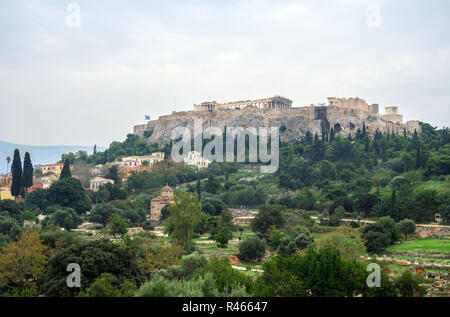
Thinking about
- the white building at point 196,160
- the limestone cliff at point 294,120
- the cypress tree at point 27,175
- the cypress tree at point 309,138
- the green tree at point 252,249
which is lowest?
the green tree at point 252,249

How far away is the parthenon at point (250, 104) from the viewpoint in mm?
100531

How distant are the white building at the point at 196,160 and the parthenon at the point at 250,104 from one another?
21.3m

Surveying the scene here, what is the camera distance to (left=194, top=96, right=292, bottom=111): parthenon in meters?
101

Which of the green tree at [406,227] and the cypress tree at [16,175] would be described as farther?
the cypress tree at [16,175]

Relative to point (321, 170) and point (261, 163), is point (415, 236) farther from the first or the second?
point (261, 163)

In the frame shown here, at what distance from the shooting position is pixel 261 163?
77000mm

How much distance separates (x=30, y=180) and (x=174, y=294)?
45706mm

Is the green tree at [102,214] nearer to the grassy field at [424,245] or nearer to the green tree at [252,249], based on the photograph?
the green tree at [252,249]

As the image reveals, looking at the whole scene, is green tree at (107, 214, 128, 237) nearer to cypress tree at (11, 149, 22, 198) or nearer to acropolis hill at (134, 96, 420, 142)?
cypress tree at (11, 149, 22, 198)

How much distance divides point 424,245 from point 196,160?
53.5 meters

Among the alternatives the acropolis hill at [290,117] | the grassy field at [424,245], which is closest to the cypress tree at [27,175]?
the grassy field at [424,245]

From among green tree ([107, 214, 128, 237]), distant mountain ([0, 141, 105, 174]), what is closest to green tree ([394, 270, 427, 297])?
green tree ([107, 214, 128, 237])
